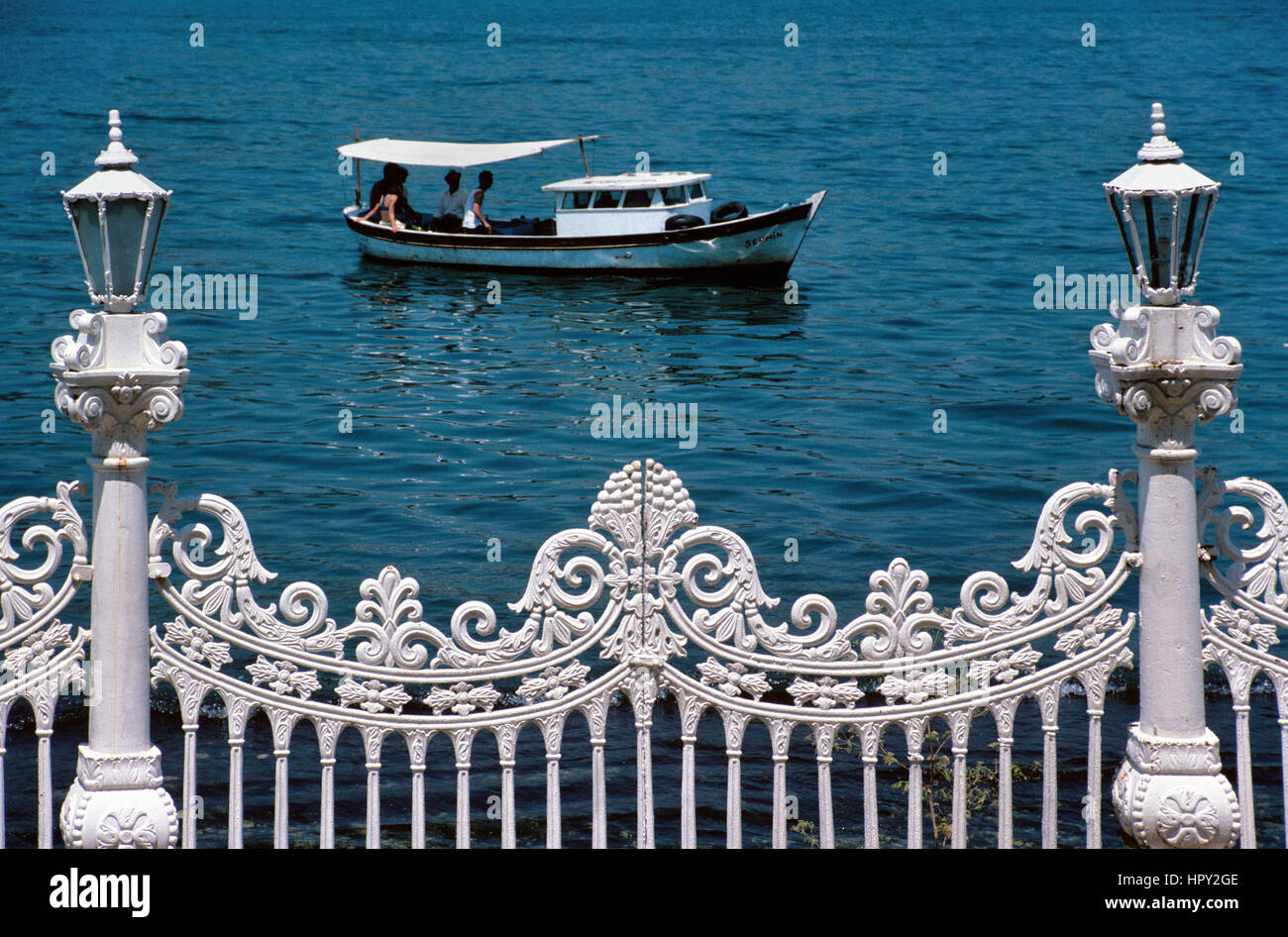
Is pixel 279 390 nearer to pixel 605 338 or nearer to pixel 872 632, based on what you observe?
pixel 605 338

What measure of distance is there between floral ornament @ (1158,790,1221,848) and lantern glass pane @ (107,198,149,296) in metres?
3.94

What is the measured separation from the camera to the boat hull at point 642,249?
103 ft

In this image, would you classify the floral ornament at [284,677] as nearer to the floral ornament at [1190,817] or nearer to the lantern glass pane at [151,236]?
the lantern glass pane at [151,236]

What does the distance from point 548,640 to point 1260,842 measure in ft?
16.0

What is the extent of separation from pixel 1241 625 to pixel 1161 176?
5.38 ft

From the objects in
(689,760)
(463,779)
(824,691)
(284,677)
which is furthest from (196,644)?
(824,691)

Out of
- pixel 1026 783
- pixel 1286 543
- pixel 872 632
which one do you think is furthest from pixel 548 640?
pixel 1026 783

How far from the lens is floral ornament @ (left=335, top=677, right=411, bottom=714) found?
5.48 metres

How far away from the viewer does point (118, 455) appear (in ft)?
17.1

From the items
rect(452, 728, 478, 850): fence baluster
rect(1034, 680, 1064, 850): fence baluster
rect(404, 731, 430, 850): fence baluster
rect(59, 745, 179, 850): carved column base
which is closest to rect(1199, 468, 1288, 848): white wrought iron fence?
rect(1034, 680, 1064, 850): fence baluster

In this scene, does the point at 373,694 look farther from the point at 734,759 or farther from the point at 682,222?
the point at 682,222

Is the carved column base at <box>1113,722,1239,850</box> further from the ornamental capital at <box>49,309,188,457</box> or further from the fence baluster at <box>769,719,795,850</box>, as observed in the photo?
the ornamental capital at <box>49,309,188,457</box>

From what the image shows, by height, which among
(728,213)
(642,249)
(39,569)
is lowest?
(39,569)

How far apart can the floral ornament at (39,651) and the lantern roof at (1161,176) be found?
3.88 metres
